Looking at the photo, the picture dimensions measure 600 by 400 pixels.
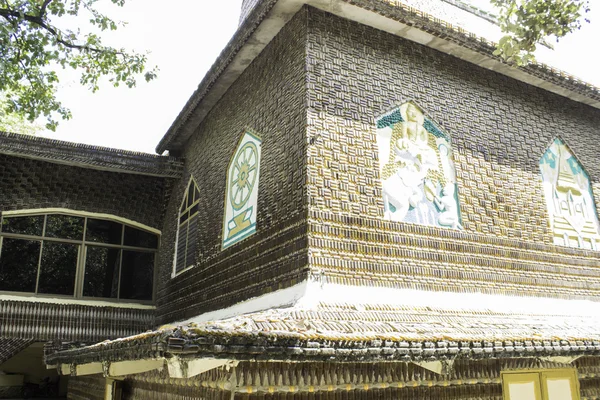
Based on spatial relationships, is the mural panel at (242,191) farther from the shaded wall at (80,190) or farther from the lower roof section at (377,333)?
the shaded wall at (80,190)

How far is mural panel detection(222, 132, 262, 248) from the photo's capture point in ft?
21.5

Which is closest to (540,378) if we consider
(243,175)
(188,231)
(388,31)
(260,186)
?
(260,186)

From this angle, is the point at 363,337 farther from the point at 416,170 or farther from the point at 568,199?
the point at 568,199

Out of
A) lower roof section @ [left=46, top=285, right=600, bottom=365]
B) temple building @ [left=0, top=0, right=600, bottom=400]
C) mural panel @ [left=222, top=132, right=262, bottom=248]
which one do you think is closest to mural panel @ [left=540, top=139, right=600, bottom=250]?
temple building @ [left=0, top=0, right=600, bottom=400]

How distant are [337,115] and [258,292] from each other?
2.07 m

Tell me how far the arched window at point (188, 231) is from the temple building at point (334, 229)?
0.06 metres

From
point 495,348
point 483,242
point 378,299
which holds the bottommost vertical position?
point 495,348

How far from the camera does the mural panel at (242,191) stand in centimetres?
657

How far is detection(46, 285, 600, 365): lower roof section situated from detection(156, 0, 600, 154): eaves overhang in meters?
3.09

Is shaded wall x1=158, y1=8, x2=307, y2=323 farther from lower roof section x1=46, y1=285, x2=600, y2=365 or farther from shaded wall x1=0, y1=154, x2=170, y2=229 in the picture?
shaded wall x1=0, y1=154, x2=170, y2=229

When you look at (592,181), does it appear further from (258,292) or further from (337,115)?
(258,292)

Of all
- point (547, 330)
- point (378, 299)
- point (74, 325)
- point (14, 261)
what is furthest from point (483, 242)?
point (14, 261)

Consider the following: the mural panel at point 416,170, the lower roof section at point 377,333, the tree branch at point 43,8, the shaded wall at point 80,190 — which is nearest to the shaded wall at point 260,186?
the lower roof section at point 377,333

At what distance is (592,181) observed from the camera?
7871 millimetres
